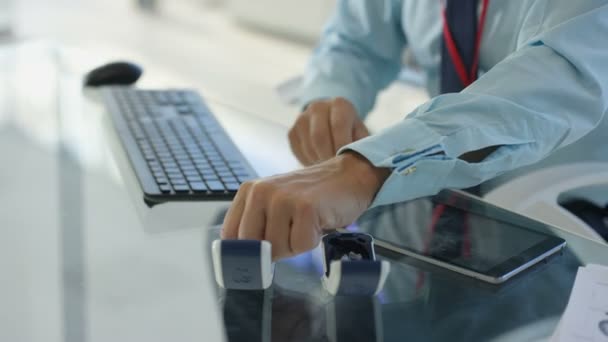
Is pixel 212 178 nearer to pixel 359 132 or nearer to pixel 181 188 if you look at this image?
pixel 181 188

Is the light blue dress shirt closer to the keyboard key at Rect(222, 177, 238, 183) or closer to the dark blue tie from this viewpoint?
the dark blue tie

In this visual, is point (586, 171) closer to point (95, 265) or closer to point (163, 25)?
point (95, 265)

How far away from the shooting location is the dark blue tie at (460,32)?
1.07 m

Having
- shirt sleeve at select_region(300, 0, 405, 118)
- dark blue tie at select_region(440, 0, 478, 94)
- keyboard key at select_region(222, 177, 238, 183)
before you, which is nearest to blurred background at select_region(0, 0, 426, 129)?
shirt sleeve at select_region(300, 0, 405, 118)

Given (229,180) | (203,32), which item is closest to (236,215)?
(229,180)

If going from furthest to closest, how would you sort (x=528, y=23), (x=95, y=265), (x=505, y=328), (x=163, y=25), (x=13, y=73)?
(x=163, y=25), (x=13, y=73), (x=528, y=23), (x=95, y=265), (x=505, y=328)

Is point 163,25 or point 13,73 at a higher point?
point 13,73

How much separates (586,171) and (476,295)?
0.39 meters

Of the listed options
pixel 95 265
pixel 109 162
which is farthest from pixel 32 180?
pixel 95 265

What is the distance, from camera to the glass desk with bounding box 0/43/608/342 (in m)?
0.67

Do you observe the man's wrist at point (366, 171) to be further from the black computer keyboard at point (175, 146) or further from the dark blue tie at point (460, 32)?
the dark blue tie at point (460, 32)

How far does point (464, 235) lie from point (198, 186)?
31cm

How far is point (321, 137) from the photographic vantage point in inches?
39.1

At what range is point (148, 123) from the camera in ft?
3.70
